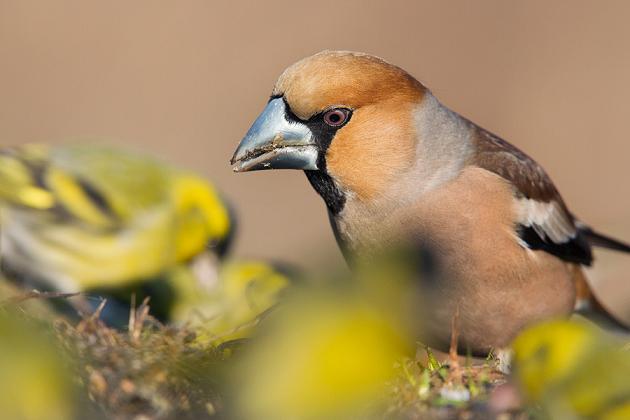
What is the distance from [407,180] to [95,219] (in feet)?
7.80

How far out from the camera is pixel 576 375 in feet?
6.37

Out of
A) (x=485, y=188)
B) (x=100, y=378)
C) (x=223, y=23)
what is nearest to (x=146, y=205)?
(x=485, y=188)

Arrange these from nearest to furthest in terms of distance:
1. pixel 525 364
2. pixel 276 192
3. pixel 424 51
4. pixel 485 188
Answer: pixel 525 364, pixel 485 188, pixel 276 192, pixel 424 51

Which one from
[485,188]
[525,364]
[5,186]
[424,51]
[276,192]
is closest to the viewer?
[525,364]

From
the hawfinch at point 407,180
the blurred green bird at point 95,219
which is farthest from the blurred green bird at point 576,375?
the blurred green bird at point 95,219

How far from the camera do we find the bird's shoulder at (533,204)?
362cm

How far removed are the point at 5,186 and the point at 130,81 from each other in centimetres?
475

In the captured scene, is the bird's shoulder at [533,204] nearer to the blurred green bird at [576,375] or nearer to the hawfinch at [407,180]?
the hawfinch at [407,180]

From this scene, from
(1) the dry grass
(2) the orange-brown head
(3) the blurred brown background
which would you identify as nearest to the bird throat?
(2) the orange-brown head

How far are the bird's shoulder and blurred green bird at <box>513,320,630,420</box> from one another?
1.49 metres

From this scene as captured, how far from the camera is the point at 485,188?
3.49 meters

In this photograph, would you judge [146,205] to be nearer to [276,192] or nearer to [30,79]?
[276,192]

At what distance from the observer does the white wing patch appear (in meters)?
3.62

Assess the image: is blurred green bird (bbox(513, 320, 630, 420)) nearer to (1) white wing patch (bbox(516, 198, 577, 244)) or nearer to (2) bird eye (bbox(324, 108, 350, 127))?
(2) bird eye (bbox(324, 108, 350, 127))
